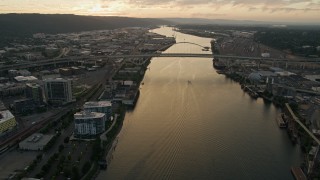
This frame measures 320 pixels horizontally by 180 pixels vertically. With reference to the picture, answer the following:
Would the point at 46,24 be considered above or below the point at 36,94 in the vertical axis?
above

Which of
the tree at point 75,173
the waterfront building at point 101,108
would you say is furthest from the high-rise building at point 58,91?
the tree at point 75,173

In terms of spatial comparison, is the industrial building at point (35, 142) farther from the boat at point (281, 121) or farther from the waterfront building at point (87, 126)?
the boat at point (281, 121)

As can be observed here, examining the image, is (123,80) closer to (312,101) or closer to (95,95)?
(95,95)

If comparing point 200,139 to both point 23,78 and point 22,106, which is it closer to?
point 22,106

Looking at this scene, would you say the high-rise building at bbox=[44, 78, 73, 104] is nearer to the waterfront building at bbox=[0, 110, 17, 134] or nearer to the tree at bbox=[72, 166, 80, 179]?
the waterfront building at bbox=[0, 110, 17, 134]

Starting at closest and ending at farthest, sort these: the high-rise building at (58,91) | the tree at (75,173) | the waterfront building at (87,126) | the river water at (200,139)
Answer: the tree at (75,173) < the river water at (200,139) < the waterfront building at (87,126) < the high-rise building at (58,91)

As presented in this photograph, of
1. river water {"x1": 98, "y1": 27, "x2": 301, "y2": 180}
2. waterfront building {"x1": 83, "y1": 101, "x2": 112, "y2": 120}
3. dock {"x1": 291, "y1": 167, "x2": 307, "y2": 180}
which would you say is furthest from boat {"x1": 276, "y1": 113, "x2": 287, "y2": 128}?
waterfront building {"x1": 83, "y1": 101, "x2": 112, "y2": 120}

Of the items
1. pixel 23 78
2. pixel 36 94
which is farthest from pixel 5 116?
pixel 23 78
